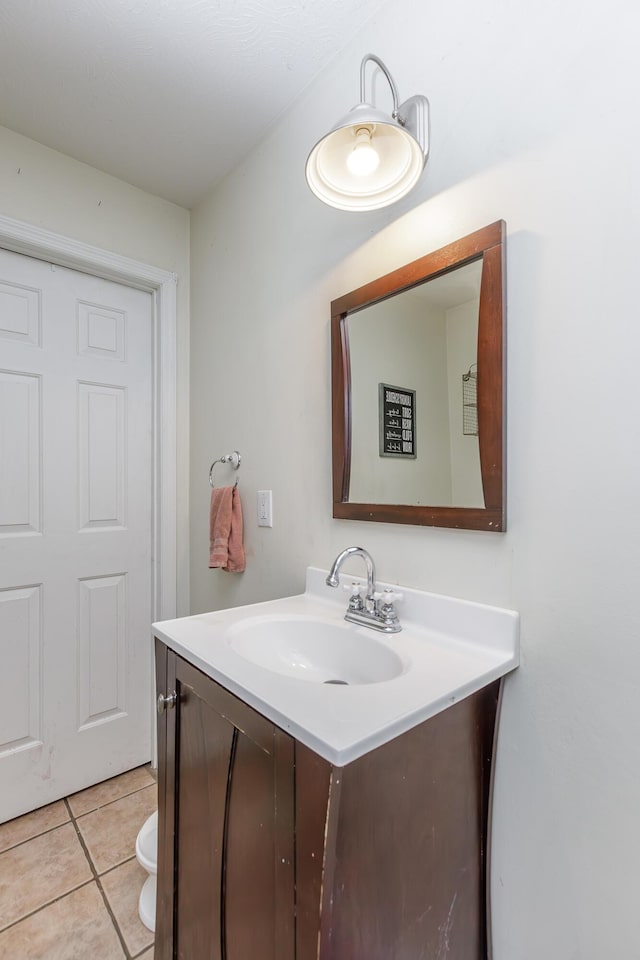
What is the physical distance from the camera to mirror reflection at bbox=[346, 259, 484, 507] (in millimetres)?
946

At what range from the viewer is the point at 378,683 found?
744 millimetres

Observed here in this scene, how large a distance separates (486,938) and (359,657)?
1.86 feet

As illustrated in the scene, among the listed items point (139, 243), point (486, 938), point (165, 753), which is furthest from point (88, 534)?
point (486, 938)

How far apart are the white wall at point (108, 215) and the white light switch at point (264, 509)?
545 millimetres

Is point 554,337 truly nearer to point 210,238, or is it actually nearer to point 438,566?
point 438,566

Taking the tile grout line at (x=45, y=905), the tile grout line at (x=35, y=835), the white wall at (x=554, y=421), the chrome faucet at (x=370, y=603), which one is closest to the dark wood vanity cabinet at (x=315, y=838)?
the white wall at (x=554, y=421)

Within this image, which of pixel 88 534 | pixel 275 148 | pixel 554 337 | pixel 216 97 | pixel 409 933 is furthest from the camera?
pixel 88 534

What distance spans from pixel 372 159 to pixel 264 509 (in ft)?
3.31

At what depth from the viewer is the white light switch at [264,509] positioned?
1497mm

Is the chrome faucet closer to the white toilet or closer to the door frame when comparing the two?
the white toilet

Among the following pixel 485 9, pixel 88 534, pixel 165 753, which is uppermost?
pixel 485 9

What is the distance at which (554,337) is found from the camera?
32.1 inches

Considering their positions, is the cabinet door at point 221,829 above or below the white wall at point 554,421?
below

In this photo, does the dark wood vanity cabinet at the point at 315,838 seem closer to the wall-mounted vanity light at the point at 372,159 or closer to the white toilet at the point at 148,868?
the white toilet at the point at 148,868
